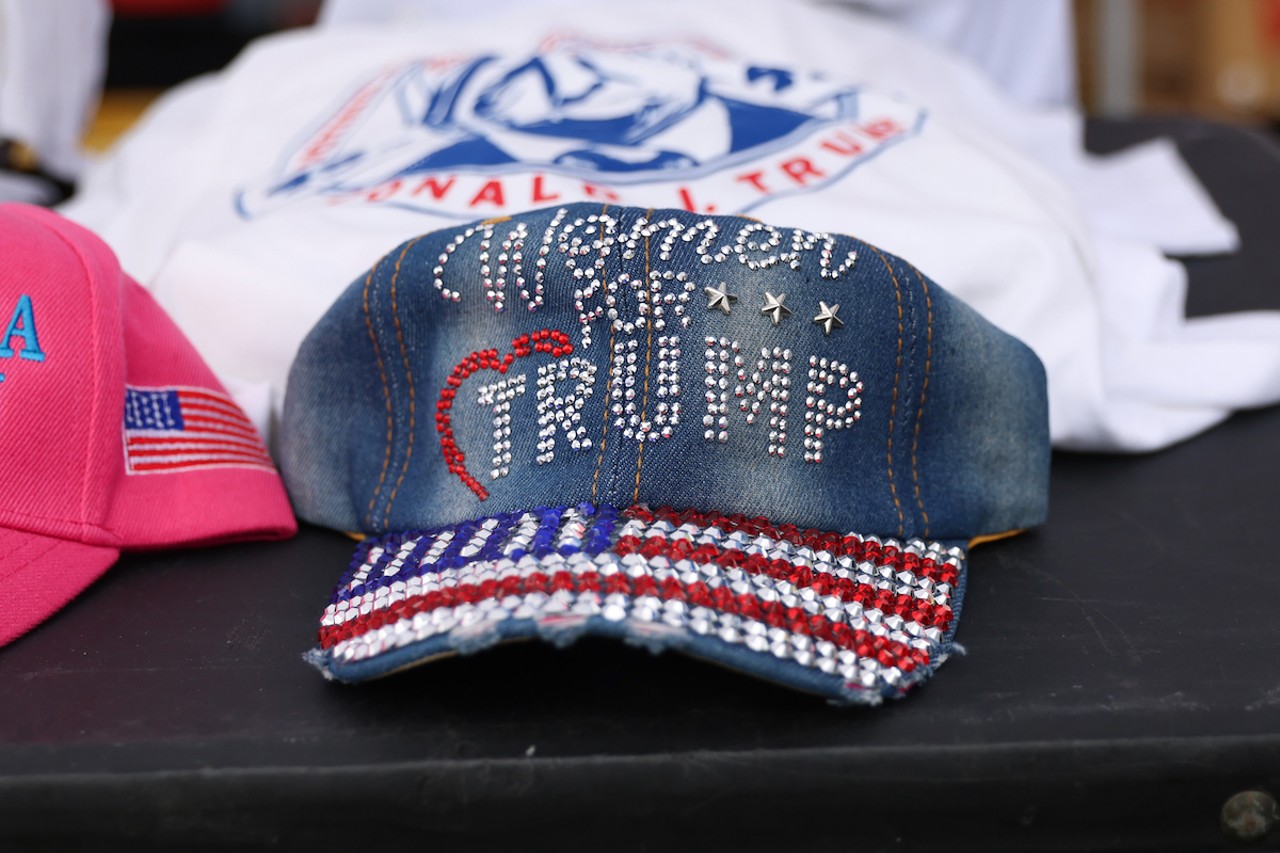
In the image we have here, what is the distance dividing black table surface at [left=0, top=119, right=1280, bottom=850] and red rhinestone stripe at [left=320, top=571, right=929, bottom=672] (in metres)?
0.03

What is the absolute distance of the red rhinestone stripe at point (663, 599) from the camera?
0.46m

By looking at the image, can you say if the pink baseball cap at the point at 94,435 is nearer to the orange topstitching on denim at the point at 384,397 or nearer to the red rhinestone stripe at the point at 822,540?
the orange topstitching on denim at the point at 384,397

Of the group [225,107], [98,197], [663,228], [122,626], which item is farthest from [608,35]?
[122,626]

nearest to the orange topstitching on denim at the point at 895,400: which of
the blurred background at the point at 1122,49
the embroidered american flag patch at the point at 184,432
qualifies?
the embroidered american flag patch at the point at 184,432

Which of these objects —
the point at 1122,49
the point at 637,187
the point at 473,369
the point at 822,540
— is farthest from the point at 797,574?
the point at 1122,49

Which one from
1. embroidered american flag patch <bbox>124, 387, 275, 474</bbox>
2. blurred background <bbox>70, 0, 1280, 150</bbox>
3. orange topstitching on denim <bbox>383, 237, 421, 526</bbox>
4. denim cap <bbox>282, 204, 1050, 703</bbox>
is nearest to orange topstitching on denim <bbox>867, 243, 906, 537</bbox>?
denim cap <bbox>282, 204, 1050, 703</bbox>

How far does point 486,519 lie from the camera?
1.85 feet

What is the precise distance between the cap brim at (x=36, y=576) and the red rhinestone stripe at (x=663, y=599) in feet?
0.51

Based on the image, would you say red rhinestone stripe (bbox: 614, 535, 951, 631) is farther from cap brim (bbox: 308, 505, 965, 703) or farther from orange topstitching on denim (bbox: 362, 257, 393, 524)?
orange topstitching on denim (bbox: 362, 257, 393, 524)

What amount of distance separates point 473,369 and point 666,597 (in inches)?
7.5

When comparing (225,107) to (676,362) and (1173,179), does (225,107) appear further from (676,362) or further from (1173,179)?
(1173,179)

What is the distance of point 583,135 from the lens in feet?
2.69

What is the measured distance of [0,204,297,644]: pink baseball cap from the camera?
22.5 inches

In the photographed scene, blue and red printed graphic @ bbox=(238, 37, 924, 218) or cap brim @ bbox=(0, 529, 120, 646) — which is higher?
blue and red printed graphic @ bbox=(238, 37, 924, 218)
